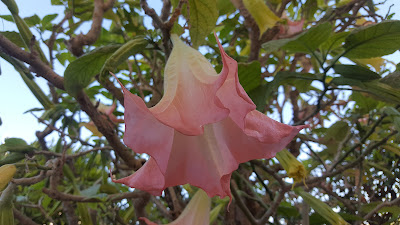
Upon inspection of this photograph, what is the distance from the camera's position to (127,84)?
133 centimetres

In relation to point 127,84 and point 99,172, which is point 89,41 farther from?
point 99,172

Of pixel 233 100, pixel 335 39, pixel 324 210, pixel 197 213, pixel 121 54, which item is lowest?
pixel 324 210

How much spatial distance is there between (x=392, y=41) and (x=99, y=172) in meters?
1.26

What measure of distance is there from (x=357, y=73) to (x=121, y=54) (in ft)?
1.63

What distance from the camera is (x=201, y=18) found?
0.70m

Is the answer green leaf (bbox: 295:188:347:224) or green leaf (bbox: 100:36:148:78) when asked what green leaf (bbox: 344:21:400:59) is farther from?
green leaf (bbox: 100:36:148:78)

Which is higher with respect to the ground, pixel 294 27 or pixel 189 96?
pixel 294 27

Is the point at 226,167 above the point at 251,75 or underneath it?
underneath

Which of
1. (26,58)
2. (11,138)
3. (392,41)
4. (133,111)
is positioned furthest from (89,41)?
(392,41)

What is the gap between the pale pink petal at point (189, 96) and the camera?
40 cm

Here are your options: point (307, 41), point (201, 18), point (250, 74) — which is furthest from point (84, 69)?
point (307, 41)

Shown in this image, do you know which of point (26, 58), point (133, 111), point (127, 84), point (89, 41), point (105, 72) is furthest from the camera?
point (127, 84)

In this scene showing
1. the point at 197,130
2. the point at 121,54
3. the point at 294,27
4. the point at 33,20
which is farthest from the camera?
the point at 294,27

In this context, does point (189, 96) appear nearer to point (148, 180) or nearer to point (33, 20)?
point (148, 180)
